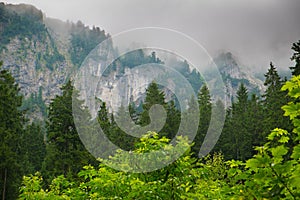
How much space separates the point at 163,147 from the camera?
6031mm

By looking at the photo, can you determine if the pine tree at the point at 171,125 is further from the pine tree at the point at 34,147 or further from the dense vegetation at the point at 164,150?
the pine tree at the point at 34,147

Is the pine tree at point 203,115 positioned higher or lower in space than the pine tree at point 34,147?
higher

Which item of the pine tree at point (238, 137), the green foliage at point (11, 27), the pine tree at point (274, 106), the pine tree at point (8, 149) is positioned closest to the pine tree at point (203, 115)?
the pine tree at point (238, 137)

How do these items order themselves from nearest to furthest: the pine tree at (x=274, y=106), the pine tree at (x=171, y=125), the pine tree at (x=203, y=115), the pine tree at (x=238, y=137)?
the pine tree at (x=274, y=106) < the pine tree at (x=171, y=125) < the pine tree at (x=238, y=137) < the pine tree at (x=203, y=115)

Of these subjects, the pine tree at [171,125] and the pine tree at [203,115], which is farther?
the pine tree at [203,115]

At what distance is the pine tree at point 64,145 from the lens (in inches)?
882

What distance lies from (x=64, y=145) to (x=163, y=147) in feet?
59.7

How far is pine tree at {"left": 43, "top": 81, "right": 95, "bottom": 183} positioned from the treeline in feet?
0.21

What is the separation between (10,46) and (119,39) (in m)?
197


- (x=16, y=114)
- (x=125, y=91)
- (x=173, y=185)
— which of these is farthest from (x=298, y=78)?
(x=16, y=114)

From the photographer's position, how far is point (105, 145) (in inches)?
1250

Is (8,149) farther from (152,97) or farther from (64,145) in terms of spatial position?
(152,97)

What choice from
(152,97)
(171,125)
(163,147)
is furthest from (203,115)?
(163,147)

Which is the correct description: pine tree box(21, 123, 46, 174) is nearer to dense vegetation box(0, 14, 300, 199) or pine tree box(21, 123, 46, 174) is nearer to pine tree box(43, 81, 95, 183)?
dense vegetation box(0, 14, 300, 199)
